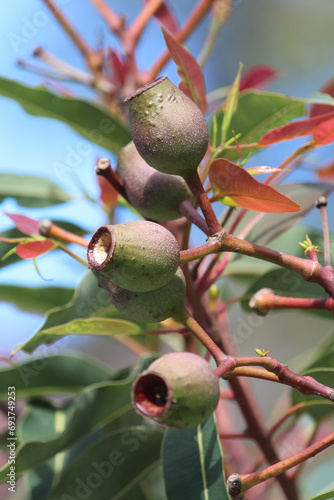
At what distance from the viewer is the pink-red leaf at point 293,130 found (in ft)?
2.84

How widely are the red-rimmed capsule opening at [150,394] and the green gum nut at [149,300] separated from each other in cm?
10

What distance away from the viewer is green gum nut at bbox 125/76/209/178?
659mm

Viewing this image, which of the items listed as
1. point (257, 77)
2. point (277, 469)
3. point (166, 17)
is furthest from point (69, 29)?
point (277, 469)

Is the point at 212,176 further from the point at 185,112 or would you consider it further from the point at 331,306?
the point at 331,306

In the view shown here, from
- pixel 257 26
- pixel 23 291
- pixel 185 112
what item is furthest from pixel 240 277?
pixel 257 26

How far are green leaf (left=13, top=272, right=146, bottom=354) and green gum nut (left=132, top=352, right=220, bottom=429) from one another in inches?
10.8

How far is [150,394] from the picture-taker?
0.62 meters

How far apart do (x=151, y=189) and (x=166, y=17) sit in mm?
949

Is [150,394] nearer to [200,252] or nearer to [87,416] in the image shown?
[200,252]

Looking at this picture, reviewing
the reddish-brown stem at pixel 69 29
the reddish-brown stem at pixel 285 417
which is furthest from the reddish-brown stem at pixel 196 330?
the reddish-brown stem at pixel 69 29

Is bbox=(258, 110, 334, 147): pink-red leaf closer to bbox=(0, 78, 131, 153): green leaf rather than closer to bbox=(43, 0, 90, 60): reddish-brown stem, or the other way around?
bbox=(0, 78, 131, 153): green leaf

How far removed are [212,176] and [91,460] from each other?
590mm

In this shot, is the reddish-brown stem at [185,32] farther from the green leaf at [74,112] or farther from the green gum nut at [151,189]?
the green gum nut at [151,189]

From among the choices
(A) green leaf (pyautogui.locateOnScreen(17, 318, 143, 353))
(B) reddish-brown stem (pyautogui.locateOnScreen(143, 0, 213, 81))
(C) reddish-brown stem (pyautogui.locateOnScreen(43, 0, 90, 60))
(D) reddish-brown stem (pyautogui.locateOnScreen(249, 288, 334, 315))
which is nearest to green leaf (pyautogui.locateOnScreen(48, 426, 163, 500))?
(A) green leaf (pyautogui.locateOnScreen(17, 318, 143, 353))
